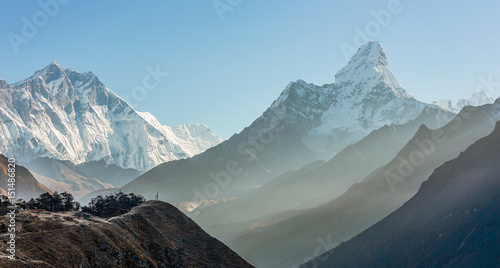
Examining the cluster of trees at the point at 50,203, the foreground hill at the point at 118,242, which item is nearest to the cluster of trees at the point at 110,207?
the cluster of trees at the point at 50,203

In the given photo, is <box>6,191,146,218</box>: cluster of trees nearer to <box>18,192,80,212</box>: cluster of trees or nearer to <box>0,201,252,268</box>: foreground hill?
<box>18,192,80,212</box>: cluster of trees

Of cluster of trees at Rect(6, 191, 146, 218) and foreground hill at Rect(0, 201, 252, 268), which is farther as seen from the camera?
cluster of trees at Rect(6, 191, 146, 218)

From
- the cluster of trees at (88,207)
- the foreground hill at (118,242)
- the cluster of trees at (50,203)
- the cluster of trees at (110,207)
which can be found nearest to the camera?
the foreground hill at (118,242)

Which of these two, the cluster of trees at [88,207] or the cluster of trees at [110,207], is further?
the cluster of trees at [88,207]

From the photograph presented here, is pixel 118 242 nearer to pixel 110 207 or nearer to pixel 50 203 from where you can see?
pixel 110 207

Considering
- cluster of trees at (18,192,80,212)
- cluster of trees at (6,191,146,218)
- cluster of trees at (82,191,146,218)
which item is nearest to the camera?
cluster of trees at (82,191,146,218)

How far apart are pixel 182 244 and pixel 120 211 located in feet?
96.5

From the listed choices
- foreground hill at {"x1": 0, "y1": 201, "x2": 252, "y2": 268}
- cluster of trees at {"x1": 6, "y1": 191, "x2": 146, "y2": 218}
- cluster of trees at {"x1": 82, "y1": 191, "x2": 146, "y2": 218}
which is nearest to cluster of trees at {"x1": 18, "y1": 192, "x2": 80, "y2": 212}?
cluster of trees at {"x1": 6, "y1": 191, "x2": 146, "y2": 218}

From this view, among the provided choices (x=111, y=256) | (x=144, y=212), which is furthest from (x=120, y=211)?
(x=111, y=256)

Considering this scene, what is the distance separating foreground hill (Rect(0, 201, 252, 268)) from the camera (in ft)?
315

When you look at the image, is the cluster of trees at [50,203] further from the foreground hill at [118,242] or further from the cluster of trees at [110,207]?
the foreground hill at [118,242]

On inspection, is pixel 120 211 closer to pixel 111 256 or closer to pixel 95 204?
pixel 95 204

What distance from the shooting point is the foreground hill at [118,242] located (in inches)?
3784

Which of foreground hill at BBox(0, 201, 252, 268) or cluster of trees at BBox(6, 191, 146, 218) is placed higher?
cluster of trees at BBox(6, 191, 146, 218)
